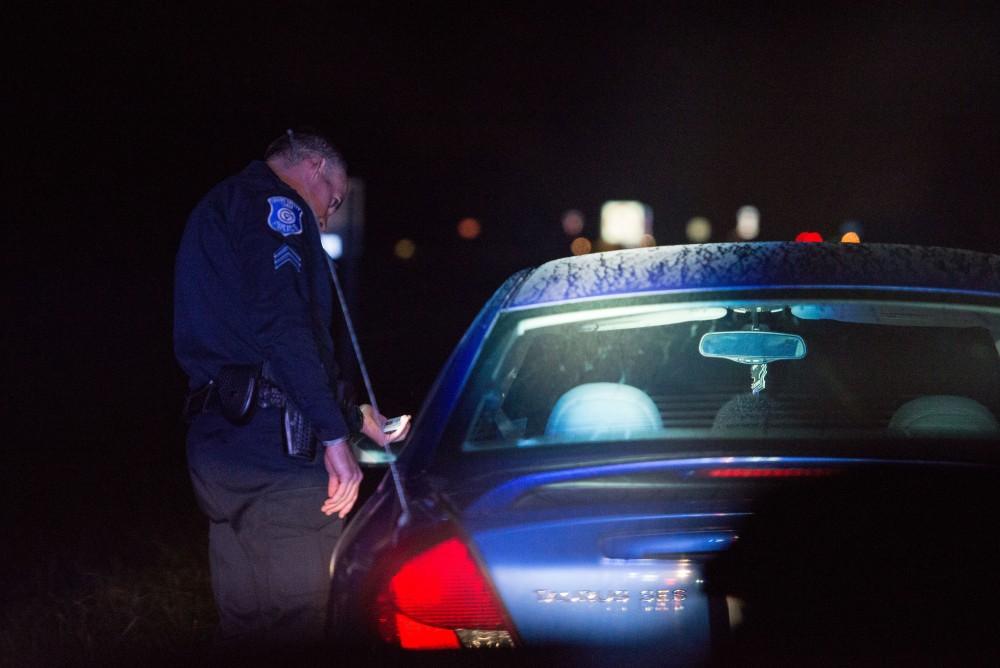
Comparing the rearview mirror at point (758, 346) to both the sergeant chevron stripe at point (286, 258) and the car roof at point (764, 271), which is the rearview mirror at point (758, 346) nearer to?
the car roof at point (764, 271)

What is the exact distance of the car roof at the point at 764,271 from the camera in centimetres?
309

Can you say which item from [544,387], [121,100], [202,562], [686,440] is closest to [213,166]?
[121,100]

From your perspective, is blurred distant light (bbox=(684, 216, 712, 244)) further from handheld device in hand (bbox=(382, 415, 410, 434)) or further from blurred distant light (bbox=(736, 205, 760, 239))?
handheld device in hand (bbox=(382, 415, 410, 434))

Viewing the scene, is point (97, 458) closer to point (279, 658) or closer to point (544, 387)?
point (544, 387)

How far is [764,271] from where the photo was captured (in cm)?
315

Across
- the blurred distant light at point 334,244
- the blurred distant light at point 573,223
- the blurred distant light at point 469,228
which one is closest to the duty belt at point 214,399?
the blurred distant light at point 334,244

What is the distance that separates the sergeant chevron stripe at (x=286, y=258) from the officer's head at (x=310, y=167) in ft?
1.01

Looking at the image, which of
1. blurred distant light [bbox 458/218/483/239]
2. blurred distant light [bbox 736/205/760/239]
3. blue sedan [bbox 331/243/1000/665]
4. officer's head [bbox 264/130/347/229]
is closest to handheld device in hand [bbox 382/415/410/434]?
blue sedan [bbox 331/243/1000/665]

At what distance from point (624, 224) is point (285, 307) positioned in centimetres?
5303

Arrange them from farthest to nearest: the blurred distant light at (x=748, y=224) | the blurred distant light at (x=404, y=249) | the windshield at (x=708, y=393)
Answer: the blurred distant light at (x=748, y=224) → the blurred distant light at (x=404, y=249) → the windshield at (x=708, y=393)

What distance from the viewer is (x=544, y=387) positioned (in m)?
4.39

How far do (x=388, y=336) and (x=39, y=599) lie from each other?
2302 cm

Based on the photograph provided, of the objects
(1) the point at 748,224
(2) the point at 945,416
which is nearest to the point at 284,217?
(2) the point at 945,416

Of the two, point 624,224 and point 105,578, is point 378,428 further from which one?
point 624,224
